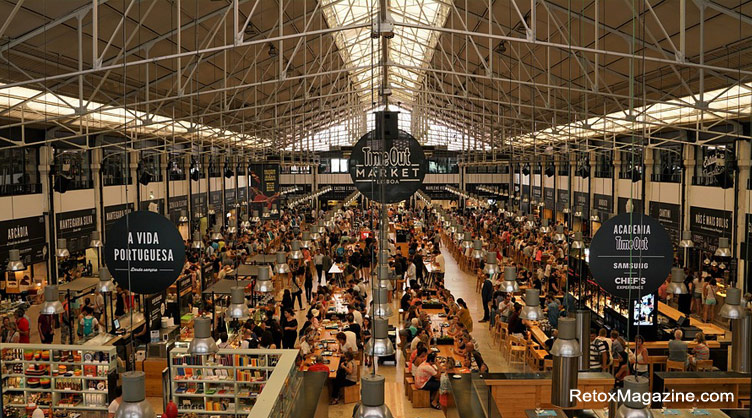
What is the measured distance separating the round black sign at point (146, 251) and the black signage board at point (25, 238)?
11404 millimetres

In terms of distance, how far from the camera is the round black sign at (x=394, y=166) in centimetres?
816

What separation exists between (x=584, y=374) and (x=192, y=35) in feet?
31.2

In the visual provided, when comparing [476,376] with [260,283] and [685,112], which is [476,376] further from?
[685,112]

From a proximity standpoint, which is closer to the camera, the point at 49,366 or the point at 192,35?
the point at 49,366

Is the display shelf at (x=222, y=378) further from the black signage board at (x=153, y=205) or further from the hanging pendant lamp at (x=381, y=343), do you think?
the black signage board at (x=153, y=205)

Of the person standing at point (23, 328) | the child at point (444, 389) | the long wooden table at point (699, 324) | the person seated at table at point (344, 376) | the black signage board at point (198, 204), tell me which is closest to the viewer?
the child at point (444, 389)

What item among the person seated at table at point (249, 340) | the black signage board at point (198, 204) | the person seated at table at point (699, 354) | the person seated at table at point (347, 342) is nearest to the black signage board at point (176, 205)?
the black signage board at point (198, 204)

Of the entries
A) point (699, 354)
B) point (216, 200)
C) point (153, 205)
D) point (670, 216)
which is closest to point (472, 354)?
point (699, 354)

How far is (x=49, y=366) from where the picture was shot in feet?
31.1

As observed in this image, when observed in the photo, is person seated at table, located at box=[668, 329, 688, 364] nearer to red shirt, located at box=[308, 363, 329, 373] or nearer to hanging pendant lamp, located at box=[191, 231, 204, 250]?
red shirt, located at box=[308, 363, 329, 373]

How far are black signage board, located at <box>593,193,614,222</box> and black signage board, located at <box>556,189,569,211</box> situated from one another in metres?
3.51

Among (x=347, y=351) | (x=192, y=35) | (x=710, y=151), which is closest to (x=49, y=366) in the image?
(x=347, y=351)

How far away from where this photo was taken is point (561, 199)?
32.6 m

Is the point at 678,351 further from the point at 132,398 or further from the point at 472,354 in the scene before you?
the point at 132,398
